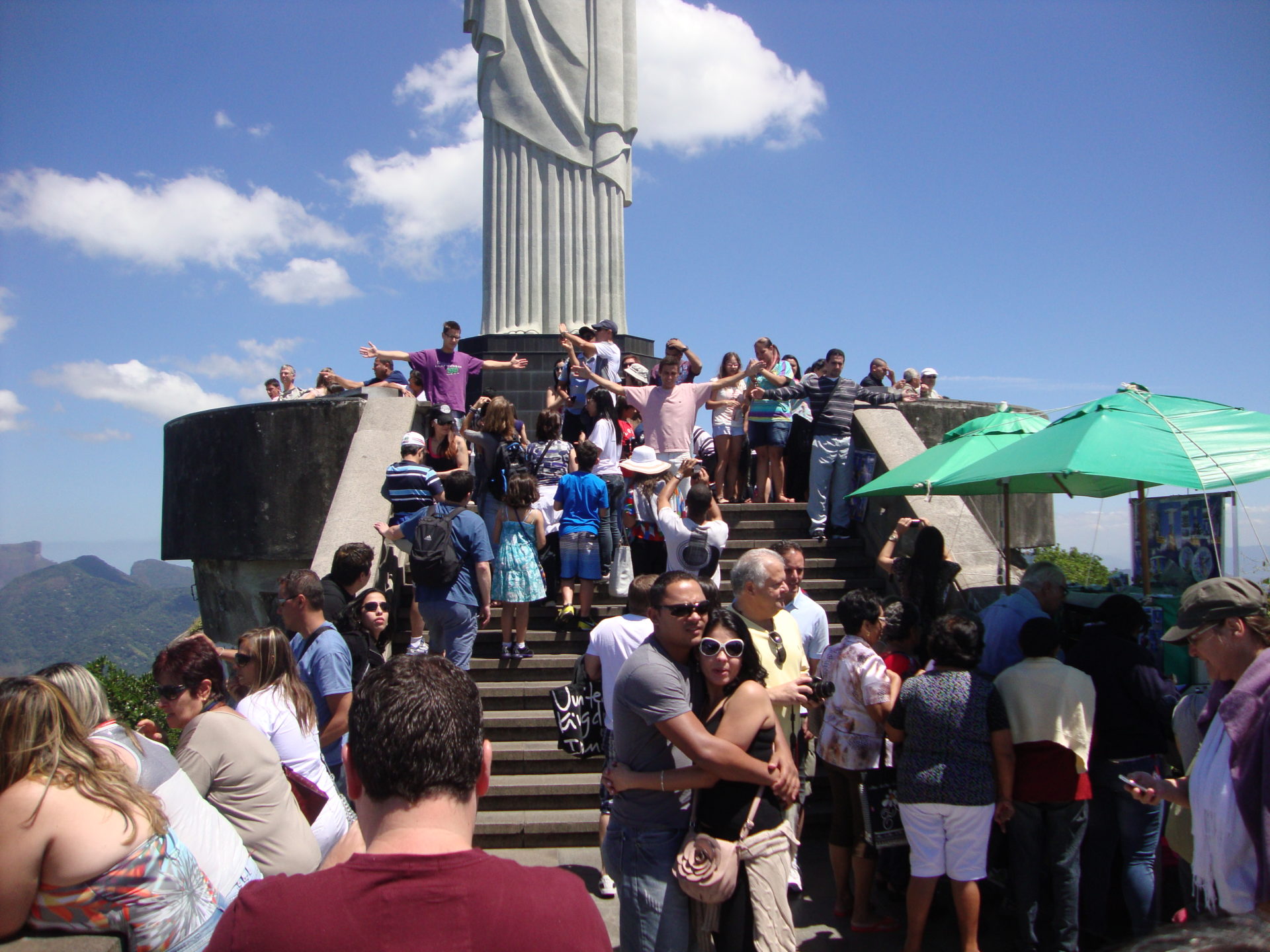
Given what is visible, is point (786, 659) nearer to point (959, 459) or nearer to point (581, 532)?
point (959, 459)

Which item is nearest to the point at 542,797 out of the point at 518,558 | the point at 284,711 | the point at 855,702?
the point at 518,558

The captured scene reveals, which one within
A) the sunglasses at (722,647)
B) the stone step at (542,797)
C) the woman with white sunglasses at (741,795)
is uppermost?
the sunglasses at (722,647)

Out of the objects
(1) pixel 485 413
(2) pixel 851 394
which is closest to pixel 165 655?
(1) pixel 485 413

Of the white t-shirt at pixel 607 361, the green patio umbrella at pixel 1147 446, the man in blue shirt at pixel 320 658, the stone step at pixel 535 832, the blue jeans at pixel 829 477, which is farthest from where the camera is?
the white t-shirt at pixel 607 361

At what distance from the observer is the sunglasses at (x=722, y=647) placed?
3209 mm

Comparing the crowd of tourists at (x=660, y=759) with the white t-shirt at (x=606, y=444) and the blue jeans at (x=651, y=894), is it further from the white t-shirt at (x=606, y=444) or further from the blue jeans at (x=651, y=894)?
the white t-shirt at (x=606, y=444)

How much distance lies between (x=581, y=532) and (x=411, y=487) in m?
1.35

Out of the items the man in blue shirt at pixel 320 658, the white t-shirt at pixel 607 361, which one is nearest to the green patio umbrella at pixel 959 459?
the man in blue shirt at pixel 320 658

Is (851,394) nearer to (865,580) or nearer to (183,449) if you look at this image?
(865,580)

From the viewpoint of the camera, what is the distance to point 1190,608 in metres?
3.19

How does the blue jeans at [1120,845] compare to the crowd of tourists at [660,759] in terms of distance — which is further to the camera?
the blue jeans at [1120,845]

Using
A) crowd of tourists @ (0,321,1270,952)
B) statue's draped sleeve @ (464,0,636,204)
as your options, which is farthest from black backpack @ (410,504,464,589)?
statue's draped sleeve @ (464,0,636,204)

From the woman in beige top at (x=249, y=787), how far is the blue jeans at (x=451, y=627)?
262 centimetres

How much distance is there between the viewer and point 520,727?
6.29 m
